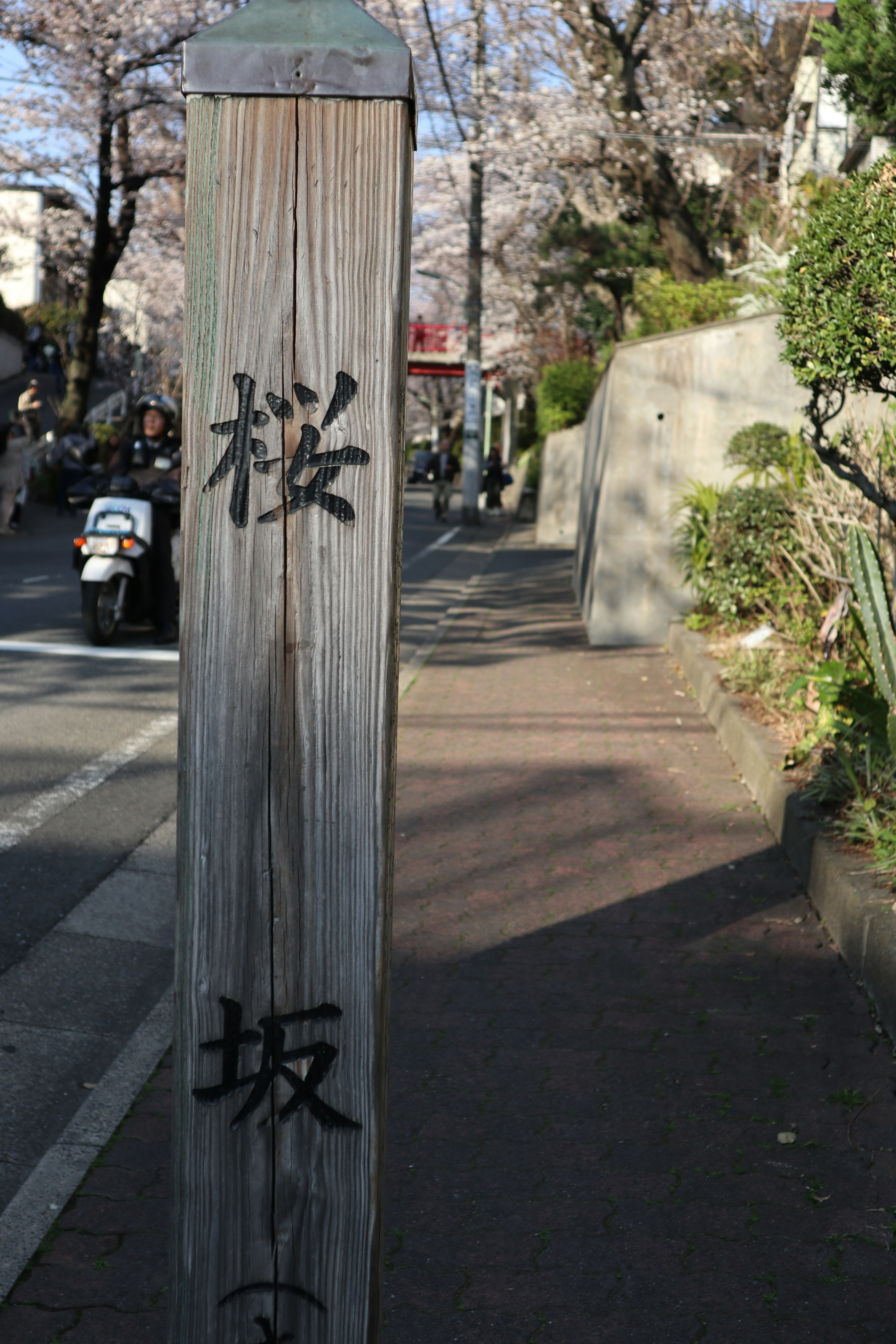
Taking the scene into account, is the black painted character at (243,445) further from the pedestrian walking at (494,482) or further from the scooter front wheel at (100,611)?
the pedestrian walking at (494,482)

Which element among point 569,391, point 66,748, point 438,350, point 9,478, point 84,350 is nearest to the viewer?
point 66,748

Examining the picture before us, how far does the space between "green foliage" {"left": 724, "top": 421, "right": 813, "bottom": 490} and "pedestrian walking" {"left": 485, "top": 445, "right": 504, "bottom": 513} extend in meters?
24.3

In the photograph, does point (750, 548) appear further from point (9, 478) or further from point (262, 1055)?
point (9, 478)

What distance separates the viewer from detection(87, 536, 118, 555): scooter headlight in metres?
9.41

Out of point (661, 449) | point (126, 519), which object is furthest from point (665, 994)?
point (661, 449)

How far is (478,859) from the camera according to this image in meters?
5.27

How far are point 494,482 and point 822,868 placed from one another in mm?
31729

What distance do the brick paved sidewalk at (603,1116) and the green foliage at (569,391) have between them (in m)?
17.9

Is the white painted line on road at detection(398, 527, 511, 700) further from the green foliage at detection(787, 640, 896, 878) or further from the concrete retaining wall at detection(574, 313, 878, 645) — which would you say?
the green foliage at detection(787, 640, 896, 878)

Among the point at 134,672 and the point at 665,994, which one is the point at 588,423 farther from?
the point at 665,994

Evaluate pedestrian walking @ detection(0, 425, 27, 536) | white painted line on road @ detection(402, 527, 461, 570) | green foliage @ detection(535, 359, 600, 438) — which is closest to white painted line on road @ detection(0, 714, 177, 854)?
white painted line on road @ detection(402, 527, 461, 570)

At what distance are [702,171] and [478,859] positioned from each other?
22238mm

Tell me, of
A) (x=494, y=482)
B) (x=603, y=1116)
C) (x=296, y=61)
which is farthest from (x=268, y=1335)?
(x=494, y=482)

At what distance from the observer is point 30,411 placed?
888 inches
